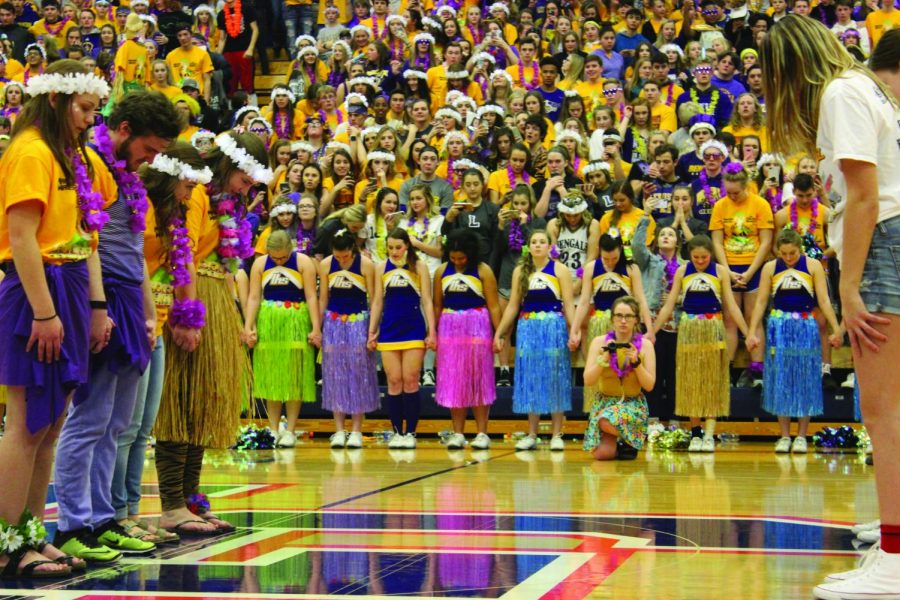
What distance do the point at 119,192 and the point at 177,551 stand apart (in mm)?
1472

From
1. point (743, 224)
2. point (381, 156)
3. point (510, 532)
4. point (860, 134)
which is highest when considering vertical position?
point (381, 156)

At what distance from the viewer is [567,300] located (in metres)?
11.0

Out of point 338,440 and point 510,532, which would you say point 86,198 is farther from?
point 338,440

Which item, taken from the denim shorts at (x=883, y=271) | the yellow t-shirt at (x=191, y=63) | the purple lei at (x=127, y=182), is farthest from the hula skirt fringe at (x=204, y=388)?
the yellow t-shirt at (x=191, y=63)

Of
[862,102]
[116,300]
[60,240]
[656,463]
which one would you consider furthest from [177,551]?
[656,463]

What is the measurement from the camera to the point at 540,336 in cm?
1085

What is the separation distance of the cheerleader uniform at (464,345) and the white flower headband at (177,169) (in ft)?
18.3

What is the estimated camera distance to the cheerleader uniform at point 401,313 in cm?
1105

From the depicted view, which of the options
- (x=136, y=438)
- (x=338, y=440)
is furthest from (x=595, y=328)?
(x=136, y=438)

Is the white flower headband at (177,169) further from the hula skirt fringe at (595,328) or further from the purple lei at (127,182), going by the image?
the hula skirt fringe at (595,328)

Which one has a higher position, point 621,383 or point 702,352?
point 702,352

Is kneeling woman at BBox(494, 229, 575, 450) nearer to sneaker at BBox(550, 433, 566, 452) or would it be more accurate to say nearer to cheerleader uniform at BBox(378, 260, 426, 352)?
sneaker at BBox(550, 433, 566, 452)

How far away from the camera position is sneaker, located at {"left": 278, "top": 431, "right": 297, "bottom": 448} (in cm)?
1109

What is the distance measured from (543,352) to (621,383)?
1.05m
